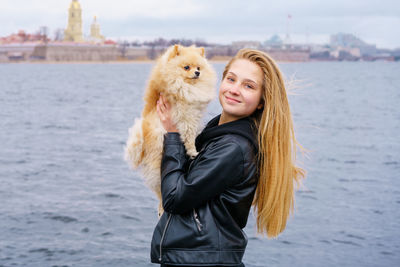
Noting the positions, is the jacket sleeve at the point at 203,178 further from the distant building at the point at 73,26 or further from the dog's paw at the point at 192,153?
the distant building at the point at 73,26

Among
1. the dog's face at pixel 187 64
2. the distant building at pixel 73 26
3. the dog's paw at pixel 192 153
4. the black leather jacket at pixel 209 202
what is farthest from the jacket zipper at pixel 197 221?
the distant building at pixel 73 26

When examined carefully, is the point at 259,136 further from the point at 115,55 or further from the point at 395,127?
the point at 115,55

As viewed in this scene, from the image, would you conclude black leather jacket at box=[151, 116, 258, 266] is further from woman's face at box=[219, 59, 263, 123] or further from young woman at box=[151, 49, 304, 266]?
woman's face at box=[219, 59, 263, 123]

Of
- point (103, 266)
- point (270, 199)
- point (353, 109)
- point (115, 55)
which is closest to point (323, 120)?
point (353, 109)

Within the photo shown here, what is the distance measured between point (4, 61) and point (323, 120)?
328ft

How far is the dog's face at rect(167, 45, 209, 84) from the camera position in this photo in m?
2.62

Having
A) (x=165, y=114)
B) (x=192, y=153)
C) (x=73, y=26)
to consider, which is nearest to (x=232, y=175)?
(x=192, y=153)

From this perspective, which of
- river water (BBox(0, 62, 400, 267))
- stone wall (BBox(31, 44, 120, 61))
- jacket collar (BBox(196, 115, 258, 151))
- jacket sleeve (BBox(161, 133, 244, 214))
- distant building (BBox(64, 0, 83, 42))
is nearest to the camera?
jacket sleeve (BBox(161, 133, 244, 214))

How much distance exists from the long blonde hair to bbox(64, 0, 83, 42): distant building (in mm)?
118333

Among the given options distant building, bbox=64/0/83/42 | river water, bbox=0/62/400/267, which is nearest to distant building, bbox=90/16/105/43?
distant building, bbox=64/0/83/42

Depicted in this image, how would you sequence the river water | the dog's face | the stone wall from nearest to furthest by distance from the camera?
the dog's face < the river water < the stone wall

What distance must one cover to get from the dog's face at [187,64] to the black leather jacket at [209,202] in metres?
0.45

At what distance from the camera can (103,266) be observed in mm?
6832

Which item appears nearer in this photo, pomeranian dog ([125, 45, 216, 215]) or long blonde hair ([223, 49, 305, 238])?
long blonde hair ([223, 49, 305, 238])
